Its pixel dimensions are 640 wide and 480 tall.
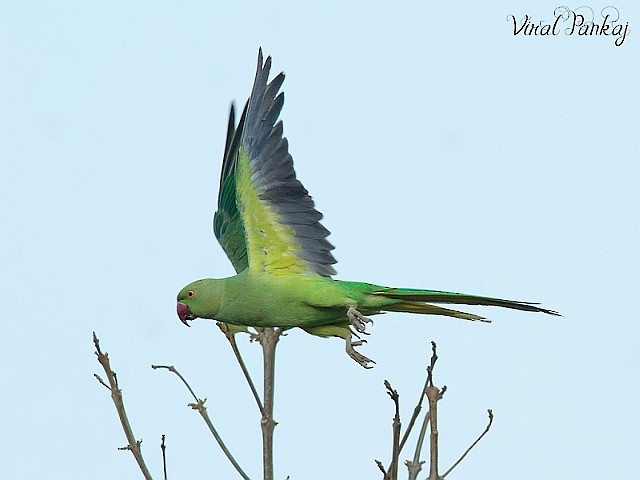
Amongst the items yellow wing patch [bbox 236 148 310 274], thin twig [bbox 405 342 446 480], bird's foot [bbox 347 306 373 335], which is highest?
yellow wing patch [bbox 236 148 310 274]

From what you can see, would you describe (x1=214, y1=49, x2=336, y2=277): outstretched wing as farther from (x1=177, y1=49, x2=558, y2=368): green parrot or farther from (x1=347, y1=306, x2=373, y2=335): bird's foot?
(x1=347, y1=306, x2=373, y2=335): bird's foot

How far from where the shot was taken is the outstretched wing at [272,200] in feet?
20.8

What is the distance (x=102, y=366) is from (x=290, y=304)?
1.66m

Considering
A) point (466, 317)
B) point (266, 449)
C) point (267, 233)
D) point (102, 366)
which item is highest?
point (267, 233)

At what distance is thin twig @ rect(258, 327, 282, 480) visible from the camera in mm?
4965

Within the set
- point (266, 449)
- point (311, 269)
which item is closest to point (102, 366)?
point (266, 449)

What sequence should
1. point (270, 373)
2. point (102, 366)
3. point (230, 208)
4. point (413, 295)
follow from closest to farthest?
point (102, 366) < point (270, 373) < point (413, 295) < point (230, 208)

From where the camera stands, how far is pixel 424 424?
4855 millimetres

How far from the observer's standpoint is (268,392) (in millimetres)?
5414

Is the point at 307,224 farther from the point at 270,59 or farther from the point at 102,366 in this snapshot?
the point at 102,366

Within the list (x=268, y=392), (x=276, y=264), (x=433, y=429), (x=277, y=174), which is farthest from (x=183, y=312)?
(x=433, y=429)

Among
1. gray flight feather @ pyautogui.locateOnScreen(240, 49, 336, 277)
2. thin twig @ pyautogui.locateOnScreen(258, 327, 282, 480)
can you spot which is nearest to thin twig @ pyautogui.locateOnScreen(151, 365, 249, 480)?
thin twig @ pyautogui.locateOnScreen(258, 327, 282, 480)

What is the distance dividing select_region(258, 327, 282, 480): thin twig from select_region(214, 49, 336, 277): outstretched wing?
47 cm

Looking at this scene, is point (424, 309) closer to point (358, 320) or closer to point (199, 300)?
point (358, 320)
